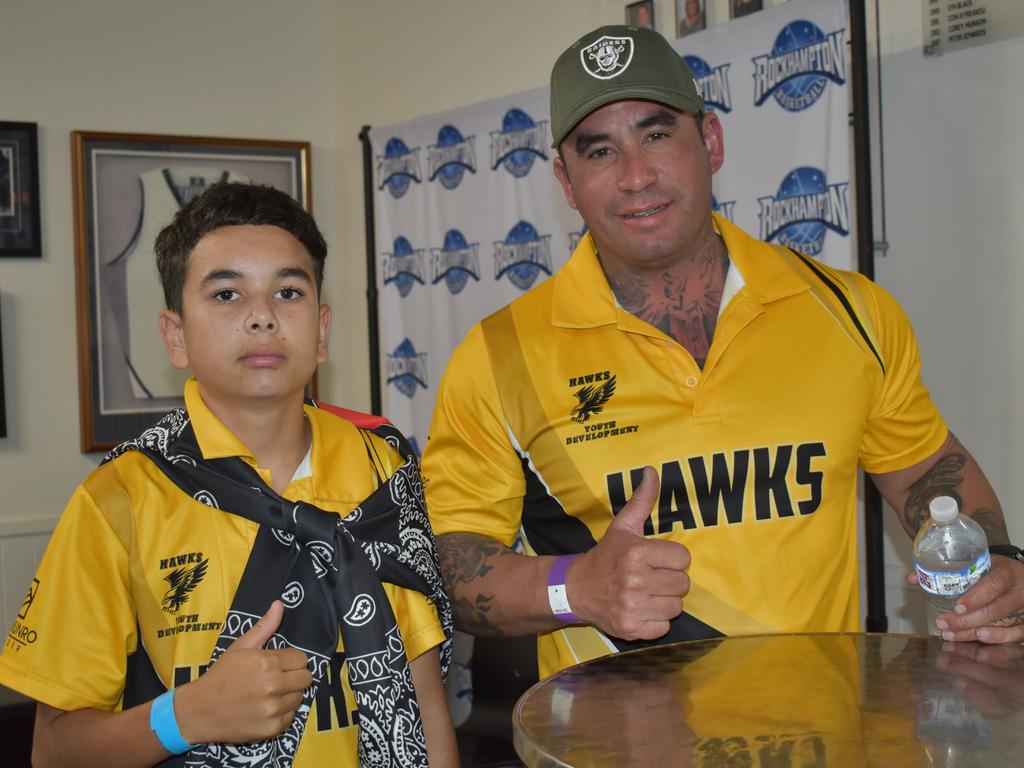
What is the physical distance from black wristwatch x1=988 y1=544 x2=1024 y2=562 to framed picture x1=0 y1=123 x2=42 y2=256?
12.3 ft

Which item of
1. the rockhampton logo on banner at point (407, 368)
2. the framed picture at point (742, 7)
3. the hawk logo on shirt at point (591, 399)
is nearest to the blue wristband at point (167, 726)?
the hawk logo on shirt at point (591, 399)

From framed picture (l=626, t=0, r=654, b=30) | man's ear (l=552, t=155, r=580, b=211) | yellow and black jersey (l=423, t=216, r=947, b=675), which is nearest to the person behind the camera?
yellow and black jersey (l=423, t=216, r=947, b=675)

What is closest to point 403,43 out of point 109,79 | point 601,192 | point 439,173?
point 439,173

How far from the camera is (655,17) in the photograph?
3.43m

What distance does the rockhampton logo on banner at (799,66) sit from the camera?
282 cm

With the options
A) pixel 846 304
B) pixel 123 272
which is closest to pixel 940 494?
pixel 846 304

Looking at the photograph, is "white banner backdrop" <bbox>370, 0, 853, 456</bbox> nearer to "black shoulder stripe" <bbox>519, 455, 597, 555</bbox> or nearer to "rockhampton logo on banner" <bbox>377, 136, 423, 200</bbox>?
"rockhampton logo on banner" <bbox>377, 136, 423, 200</bbox>

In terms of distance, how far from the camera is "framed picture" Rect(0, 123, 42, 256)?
172 inches

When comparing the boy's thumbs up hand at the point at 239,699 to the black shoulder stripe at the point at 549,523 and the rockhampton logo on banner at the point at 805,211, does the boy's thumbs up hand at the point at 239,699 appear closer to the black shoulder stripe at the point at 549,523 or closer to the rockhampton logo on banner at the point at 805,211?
the black shoulder stripe at the point at 549,523

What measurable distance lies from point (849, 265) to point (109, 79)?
315cm

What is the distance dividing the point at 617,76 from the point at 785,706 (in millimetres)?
1044

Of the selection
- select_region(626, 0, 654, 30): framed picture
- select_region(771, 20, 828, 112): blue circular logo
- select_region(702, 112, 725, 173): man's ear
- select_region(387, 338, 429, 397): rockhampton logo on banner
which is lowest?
select_region(387, 338, 429, 397): rockhampton logo on banner

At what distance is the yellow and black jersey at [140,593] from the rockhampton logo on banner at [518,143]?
237cm

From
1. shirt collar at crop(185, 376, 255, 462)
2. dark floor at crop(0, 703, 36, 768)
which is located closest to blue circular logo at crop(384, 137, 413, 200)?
dark floor at crop(0, 703, 36, 768)
